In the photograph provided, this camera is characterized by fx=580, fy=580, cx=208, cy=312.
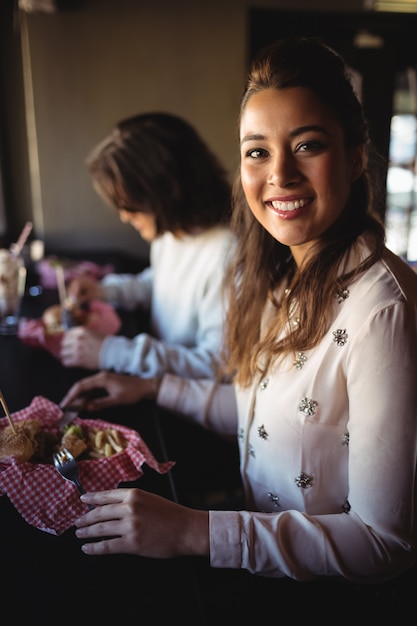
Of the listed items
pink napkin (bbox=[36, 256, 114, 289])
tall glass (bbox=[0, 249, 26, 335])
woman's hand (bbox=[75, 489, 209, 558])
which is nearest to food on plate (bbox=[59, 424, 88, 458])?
woman's hand (bbox=[75, 489, 209, 558])

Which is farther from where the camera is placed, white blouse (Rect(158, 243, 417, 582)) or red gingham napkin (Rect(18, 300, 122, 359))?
red gingham napkin (Rect(18, 300, 122, 359))

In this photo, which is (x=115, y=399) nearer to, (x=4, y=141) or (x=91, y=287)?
(x=91, y=287)

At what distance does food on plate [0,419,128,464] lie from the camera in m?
1.01

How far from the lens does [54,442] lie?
1.09 meters

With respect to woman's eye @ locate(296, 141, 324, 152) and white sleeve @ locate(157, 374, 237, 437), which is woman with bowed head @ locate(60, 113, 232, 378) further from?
woman's eye @ locate(296, 141, 324, 152)

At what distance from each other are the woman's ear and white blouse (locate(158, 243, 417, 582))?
17 centimetres

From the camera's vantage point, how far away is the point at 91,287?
220 centimetres

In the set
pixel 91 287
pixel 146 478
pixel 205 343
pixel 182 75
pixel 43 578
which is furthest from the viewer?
pixel 182 75

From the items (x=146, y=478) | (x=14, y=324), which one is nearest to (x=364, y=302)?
(x=146, y=478)

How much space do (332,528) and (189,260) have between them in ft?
3.83

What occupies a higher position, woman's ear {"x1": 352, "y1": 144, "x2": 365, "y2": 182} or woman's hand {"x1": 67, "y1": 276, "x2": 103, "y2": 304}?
woman's ear {"x1": 352, "y1": 144, "x2": 365, "y2": 182}

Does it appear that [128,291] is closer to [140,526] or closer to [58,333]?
[58,333]

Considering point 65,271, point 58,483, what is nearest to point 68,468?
point 58,483

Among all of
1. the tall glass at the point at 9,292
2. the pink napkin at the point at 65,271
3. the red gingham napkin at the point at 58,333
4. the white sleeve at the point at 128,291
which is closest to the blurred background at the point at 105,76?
the pink napkin at the point at 65,271
